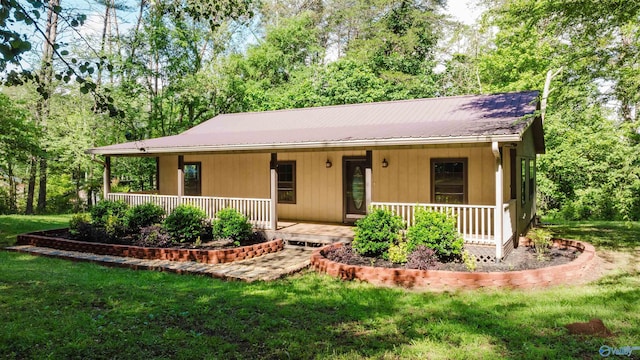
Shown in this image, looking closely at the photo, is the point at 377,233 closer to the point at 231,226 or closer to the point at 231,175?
the point at 231,226

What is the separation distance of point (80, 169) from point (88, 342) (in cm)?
2047

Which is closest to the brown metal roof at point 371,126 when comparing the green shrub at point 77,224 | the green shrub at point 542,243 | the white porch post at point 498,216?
the white porch post at point 498,216

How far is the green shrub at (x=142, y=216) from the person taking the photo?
11.2 meters

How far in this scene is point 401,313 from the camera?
18.3 ft

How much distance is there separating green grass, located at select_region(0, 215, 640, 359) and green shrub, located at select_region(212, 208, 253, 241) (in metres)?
2.55

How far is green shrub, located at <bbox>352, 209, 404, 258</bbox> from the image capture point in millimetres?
8203

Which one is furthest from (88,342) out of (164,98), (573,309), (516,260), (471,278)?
(164,98)

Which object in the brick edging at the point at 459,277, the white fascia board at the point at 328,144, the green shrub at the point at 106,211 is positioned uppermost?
→ the white fascia board at the point at 328,144

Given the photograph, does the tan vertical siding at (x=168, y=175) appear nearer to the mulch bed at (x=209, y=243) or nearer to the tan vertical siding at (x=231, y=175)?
the tan vertical siding at (x=231, y=175)

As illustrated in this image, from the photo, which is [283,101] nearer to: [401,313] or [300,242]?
[300,242]

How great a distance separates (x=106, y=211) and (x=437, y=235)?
9.25 m

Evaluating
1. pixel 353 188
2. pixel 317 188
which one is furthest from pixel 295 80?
pixel 353 188

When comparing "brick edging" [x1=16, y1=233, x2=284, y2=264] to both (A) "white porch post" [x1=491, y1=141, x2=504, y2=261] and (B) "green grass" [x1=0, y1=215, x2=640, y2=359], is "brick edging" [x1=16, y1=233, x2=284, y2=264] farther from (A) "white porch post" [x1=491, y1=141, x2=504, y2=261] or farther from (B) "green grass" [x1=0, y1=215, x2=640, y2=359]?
(A) "white porch post" [x1=491, y1=141, x2=504, y2=261]

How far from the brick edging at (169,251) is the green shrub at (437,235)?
364 centimetres
